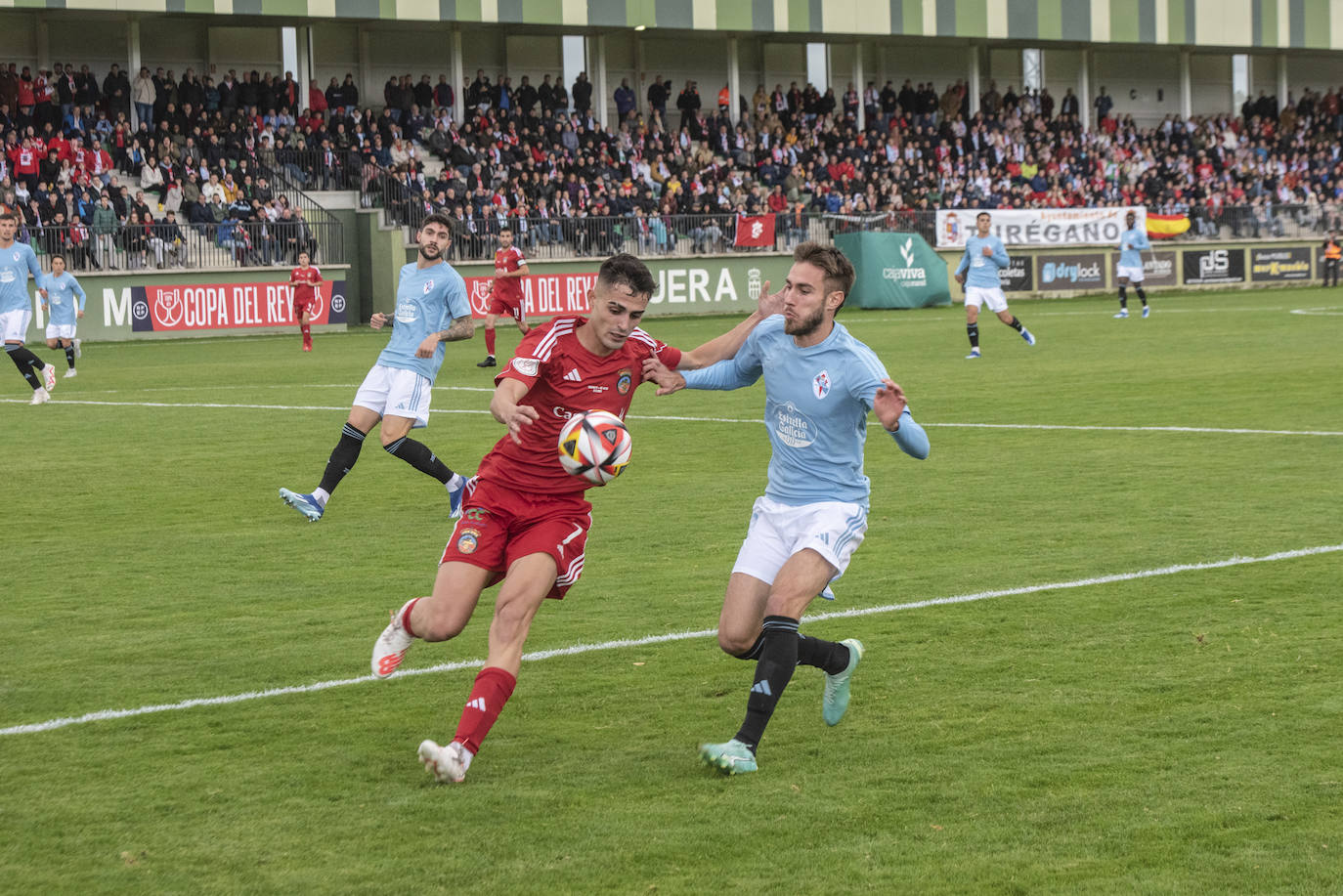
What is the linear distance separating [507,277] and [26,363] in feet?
28.7

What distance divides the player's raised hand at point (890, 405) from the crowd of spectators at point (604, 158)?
30710 millimetres

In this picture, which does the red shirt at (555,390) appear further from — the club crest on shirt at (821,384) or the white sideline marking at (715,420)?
the white sideline marking at (715,420)

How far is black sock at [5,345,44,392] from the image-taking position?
2026 cm

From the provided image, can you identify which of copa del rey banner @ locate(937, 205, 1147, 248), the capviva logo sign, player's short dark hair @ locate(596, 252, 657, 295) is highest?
copa del rey banner @ locate(937, 205, 1147, 248)

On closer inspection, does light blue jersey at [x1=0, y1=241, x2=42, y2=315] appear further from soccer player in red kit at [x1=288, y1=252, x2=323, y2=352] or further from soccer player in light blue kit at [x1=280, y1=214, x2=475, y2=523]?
soccer player in red kit at [x1=288, y1=252, x2=323, y2=352]

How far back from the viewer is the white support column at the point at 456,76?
44.1 m

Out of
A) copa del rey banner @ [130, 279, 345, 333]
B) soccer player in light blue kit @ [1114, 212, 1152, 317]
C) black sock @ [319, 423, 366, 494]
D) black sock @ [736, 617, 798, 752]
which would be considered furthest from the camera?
soccer player in light blue kit @ [1114, 212, 1152, 317]

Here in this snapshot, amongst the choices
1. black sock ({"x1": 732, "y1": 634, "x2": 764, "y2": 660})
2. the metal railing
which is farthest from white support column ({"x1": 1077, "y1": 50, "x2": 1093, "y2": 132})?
black sock ({"x1": 732, "y1": 634, "x2": 764, "y2": 660})

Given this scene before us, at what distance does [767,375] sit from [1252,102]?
188 feet

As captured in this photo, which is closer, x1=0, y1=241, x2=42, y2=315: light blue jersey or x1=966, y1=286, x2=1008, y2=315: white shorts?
x1=0, y1=241, x2=42, y2=315: light blue jersey

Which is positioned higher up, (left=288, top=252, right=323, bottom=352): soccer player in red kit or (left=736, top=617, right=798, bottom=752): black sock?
(left=288, top=252, right=323, bottom=352): soccer player in red kit

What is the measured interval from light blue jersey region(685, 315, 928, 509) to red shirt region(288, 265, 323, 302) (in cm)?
2665

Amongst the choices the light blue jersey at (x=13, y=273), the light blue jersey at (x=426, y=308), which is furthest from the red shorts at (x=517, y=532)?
the light blue jersey at (x=13, y=273)

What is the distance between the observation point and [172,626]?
25.8 feet
